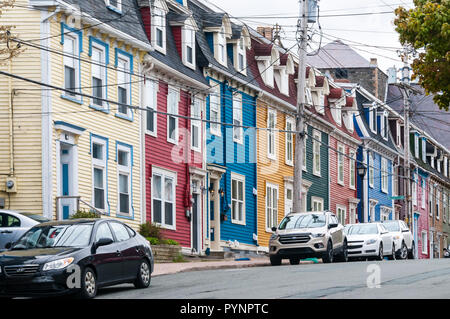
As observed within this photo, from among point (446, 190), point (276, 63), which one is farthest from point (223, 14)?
point (446, 190)

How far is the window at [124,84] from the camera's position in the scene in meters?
30.9

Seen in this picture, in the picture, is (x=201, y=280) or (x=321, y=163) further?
(x=321, y=163)

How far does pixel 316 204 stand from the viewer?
160ft

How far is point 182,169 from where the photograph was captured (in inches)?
1379

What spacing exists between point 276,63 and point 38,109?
18554 mm

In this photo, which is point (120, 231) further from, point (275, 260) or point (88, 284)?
point (275, 260)

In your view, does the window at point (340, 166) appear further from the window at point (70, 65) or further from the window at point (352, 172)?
the window at point (70, 65)

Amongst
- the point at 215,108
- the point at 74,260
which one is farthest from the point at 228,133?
the point at 74,260

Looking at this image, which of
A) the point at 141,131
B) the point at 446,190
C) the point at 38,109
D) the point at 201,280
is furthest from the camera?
the point at 446,190

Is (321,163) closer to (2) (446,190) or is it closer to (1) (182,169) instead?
(1) (182,169)

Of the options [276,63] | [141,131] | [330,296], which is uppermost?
[276,63]

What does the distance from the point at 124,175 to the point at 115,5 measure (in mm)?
5452

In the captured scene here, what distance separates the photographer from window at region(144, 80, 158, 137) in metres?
32.6

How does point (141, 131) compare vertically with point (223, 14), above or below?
below
